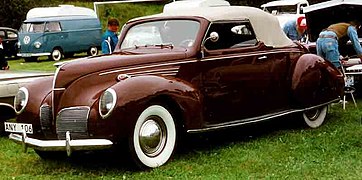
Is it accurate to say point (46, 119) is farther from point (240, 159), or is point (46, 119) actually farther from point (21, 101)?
point (240, 159)

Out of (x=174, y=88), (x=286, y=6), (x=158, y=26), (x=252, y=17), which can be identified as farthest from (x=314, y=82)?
(x=286, y=6)

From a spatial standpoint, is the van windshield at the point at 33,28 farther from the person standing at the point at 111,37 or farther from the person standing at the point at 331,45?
the person standing at the point at 331,45

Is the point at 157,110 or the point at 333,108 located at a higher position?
the point at 157,110

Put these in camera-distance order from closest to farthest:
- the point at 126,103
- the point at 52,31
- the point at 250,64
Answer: the point at 126,103, the point at 250,64, the point at 52,31

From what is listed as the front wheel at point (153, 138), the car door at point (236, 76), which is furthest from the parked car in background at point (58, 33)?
the front wheel at point (153, 138)

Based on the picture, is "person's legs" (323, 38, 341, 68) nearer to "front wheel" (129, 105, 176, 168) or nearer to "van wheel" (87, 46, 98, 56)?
"front wheel" (129, 105, 176, 168)

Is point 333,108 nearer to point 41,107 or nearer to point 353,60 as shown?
point 353,60

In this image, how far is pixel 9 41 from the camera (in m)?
27.9

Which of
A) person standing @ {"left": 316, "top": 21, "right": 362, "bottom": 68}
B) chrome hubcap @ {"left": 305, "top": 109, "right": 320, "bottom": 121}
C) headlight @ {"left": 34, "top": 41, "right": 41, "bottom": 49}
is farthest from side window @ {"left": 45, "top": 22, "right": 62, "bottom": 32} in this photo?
chrome hubcap @ {"left": 305, "top": 109, "right": 320, "bottom": 121}

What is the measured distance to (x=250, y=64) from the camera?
7484mm

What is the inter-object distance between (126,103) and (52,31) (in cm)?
2187

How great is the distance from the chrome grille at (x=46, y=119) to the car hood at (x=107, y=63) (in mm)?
296

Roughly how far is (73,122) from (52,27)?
71.6 ft

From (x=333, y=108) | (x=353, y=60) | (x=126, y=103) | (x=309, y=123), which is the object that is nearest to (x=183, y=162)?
(x=126, y=103)
